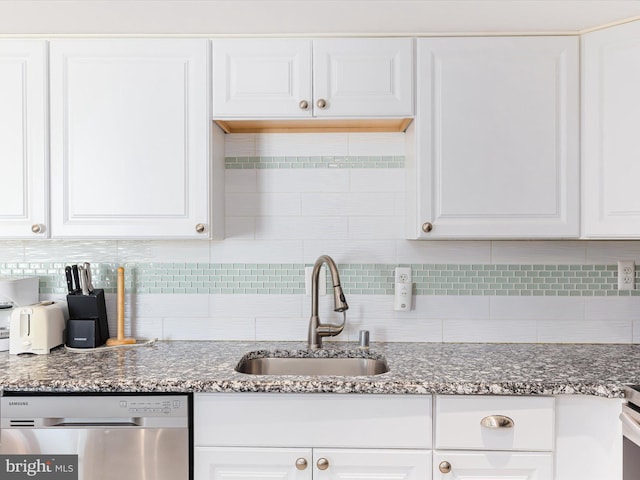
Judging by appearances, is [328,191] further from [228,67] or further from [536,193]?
[536,193]

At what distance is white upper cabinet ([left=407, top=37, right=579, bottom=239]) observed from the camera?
1.88m

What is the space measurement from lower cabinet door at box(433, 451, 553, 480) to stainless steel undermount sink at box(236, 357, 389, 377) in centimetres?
52

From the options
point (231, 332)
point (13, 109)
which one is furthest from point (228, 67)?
point (231, 332)

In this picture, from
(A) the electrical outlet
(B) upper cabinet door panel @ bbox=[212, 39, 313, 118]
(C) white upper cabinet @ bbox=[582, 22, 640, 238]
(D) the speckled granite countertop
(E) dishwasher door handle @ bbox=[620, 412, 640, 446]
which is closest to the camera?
(E) dishwasher door handle @ bbox=[620, 412, 640, 446]

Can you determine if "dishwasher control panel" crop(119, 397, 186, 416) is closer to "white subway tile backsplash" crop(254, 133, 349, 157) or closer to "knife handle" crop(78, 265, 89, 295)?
"knife handle" crop(78, 265, 89, 295)

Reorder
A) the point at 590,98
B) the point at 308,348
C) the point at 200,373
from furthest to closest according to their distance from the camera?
1. the point at 308,348
2. the point at 590,98
3. the point at 200,373

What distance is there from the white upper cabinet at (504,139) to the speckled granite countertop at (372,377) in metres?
0.47

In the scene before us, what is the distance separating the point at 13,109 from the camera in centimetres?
193

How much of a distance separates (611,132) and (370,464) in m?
1.42

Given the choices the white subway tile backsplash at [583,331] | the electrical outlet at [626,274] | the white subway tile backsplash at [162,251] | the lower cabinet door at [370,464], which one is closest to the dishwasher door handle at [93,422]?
the lower cabinet door at [370,464]

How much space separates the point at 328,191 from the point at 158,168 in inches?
27.8

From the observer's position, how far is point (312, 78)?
192cm

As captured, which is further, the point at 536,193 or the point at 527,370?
the point at 536,193

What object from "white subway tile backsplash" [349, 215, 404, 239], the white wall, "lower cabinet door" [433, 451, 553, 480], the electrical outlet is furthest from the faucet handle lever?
the electrical outlet
